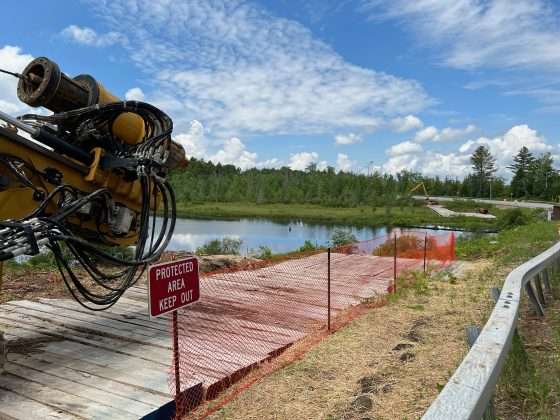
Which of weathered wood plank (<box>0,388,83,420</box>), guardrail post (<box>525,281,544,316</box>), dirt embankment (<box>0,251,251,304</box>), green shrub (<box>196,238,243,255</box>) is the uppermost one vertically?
guardrail post (<box>525,281,544,316</box>)

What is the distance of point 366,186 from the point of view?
329 ft

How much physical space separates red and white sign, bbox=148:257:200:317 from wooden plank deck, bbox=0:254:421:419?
2.52ft

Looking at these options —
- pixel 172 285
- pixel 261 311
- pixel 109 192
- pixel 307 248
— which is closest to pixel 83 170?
pixel 109 192

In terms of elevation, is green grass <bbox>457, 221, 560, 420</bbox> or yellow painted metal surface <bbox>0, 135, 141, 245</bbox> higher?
yellow painted metal surface <bbox>0, 135, 141, 245</bbox>

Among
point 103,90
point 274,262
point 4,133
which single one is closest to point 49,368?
point 4,133

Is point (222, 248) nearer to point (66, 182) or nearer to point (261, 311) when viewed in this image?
point (261, 311)

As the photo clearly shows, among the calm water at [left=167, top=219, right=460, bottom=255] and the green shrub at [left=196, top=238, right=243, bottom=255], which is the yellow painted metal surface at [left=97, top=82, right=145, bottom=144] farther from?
the calm water at [left=167, top=219, right=460, bottom=255]

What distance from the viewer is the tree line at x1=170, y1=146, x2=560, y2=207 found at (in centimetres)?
8638

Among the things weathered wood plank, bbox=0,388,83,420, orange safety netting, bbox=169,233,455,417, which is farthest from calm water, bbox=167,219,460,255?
weathered wood plank, bbox=0,388,83,420

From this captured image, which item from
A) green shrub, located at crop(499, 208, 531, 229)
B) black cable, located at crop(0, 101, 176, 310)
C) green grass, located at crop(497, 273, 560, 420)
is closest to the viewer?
green grass, located at crop(497, 273, 560, 420)

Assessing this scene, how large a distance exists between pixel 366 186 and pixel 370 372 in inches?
3828

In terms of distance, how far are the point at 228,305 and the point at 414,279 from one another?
12.1 feet

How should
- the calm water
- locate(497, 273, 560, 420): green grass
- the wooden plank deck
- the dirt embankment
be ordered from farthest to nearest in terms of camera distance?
1. the calm water
2. the dirt embankment
3. the wooden plank deck
4. locate(497, 273, 560, 420): green grass

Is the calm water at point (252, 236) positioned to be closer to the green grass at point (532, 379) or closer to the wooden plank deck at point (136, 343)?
the wooden plank deck at point (136, 343)
